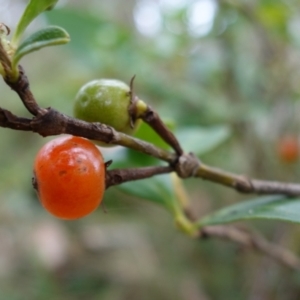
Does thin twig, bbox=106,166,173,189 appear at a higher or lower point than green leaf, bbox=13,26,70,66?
lower

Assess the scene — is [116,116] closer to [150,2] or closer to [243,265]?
[243,265]

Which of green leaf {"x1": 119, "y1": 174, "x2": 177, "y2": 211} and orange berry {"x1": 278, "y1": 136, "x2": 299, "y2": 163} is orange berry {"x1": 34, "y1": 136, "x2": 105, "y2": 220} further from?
orange berry {"x1": 278, "y1": 136, "x2": 299, "y2": 163}

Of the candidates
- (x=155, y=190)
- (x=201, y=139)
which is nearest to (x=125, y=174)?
(x=155, y=190)

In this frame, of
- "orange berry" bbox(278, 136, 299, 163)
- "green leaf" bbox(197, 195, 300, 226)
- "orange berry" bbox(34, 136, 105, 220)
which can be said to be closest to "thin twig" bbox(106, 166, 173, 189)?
"orange berry" bbox(34, 136, 105, 220)

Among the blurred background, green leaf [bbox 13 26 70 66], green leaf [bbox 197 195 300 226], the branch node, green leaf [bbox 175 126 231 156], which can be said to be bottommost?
the blurred background

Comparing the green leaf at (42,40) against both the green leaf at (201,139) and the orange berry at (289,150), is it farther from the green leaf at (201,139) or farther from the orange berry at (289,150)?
the orange berry at (289,150)

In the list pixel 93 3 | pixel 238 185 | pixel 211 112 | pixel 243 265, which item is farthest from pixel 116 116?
pixel 93 3

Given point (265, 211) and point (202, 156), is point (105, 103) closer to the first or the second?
point (265, 211)

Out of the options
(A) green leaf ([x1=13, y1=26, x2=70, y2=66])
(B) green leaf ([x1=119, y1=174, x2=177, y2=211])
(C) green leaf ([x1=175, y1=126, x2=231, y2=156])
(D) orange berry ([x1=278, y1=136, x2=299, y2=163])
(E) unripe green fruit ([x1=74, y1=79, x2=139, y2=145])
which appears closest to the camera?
(A) green leaf ([x1=13, y1=26, x2=70, y2=66])
